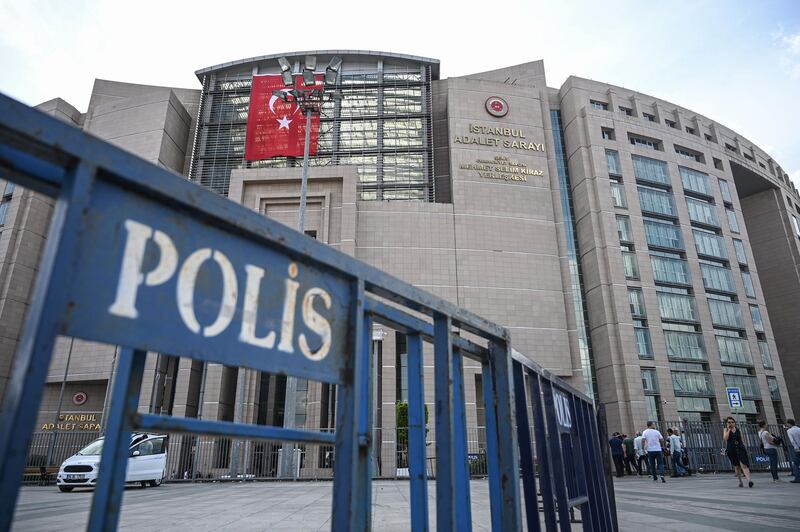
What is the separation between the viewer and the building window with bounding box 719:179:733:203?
39219 mm

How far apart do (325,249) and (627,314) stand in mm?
33160

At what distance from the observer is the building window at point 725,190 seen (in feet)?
129

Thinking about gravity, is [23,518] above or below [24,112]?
below

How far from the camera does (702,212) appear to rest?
37344 millimetres

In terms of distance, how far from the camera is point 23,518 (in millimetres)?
6742

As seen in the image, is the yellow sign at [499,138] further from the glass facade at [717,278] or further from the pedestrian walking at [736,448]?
the pedestrian walking at [736,448]

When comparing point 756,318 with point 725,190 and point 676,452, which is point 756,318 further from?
point 676,452

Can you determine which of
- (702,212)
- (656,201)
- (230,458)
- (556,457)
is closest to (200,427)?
(556,457)

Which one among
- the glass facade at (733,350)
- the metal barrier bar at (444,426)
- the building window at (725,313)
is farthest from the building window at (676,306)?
the metal barrier bar at (444,426)

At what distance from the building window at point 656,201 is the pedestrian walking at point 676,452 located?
2056 cm

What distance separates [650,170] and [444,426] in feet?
131

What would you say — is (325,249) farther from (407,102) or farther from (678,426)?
(407,102)

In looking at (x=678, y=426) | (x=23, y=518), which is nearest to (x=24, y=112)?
(x=23, y=518)

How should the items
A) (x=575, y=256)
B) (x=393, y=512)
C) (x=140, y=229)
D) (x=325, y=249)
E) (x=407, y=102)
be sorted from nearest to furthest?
(x=140, y=229)
(x=325, y=249)
(x=393, y=512)
(x=575, y=256)
(x=407, y=102)
